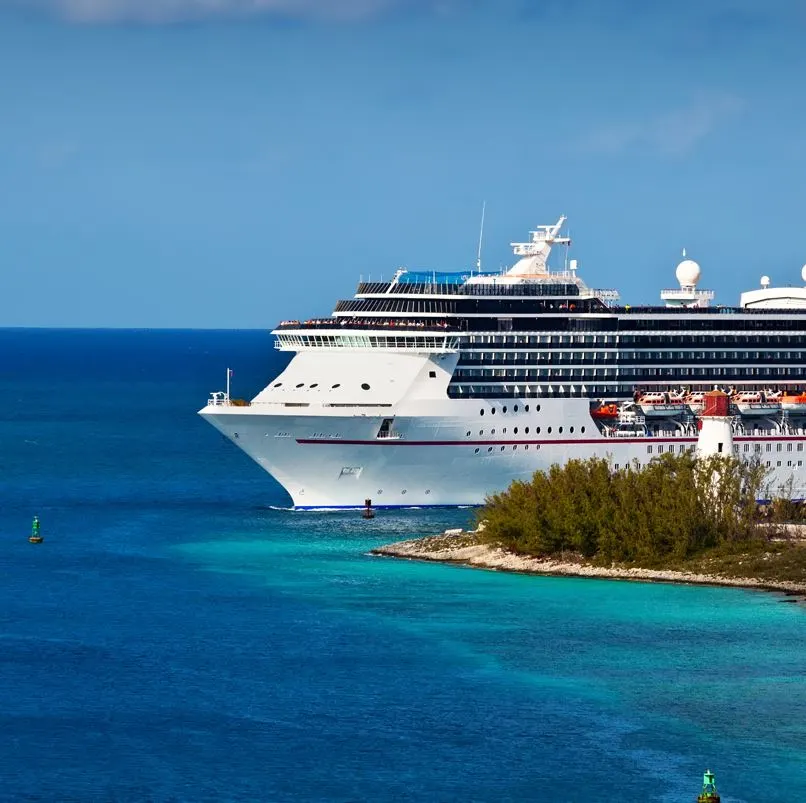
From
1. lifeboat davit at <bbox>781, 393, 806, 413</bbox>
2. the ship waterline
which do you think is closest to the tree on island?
the ship waterline

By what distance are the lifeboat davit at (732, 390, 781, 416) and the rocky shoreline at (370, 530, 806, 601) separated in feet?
58.7

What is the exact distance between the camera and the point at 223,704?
50.1 metres

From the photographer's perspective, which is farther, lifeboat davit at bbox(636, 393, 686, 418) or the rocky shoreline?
lifeboat davit at bbox(636, 393, 686, 418)

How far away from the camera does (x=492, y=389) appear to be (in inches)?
3216

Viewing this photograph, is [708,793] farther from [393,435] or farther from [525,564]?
[393,435]

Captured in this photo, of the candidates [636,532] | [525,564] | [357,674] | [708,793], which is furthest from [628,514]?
[708,793]

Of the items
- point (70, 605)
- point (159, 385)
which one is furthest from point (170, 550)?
point (159, 385)

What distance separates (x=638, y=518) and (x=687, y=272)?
2614 centimetres

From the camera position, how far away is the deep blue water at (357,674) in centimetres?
4475

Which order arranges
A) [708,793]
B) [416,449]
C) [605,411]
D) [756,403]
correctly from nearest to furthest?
[708,793] < [416,449] < [605,411] < [756,403]

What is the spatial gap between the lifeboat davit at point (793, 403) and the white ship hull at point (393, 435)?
8.83 m

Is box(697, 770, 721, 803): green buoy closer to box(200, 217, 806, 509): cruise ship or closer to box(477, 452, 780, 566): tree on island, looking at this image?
box(477, 452, 780, 566): tree on island

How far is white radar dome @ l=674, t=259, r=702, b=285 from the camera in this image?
91.6 metres

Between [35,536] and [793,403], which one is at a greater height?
[793,403]
